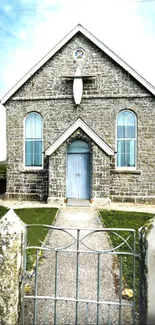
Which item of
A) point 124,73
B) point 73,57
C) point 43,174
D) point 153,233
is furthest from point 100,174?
point 153,233

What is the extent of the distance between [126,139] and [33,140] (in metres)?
5.00

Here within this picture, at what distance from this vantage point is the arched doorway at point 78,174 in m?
12.6

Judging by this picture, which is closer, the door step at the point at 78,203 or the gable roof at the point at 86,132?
the door step at the point at 78,203

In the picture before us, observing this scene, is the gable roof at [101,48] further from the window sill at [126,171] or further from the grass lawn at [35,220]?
the grass lawn at [35,220]

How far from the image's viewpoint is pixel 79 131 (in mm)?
12000

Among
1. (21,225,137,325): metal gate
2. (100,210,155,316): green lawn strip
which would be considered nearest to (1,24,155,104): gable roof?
(100,210,155,316): green lawn strip

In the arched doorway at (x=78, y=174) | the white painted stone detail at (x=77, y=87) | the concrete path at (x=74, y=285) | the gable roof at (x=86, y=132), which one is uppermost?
the white painted stone detail at (x=77, y=87)

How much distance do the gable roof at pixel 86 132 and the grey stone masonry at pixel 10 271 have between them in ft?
30.3

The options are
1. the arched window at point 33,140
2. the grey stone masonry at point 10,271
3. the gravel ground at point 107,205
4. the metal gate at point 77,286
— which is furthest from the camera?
the arched window at point 33,140

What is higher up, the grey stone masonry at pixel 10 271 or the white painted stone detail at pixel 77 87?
the white painted stone detail at pixel 77 87

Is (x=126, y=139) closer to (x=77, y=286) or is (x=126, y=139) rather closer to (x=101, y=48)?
(x=101, y=48)

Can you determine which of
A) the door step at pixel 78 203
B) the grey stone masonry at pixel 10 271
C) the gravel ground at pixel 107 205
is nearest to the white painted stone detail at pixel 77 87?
the door step at pixel 78 203

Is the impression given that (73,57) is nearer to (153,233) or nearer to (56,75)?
(56,75)

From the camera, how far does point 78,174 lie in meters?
12.7
